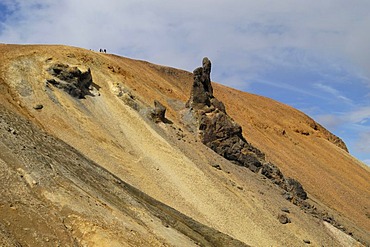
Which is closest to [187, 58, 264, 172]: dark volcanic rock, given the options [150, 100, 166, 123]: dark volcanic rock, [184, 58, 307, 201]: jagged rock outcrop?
[184, 58, 307, 201]: jagged rock outcrop

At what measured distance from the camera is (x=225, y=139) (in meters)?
32.7

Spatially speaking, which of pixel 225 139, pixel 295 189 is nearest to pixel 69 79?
pixel 225 139

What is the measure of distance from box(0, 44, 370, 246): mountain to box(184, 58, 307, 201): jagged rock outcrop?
Answer: 8 cm

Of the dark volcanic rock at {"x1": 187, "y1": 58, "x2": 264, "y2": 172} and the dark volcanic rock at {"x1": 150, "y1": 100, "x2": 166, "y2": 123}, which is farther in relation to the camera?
the dark volcanic rock at {"x1": 187, "y1": 58, "x2": 264, "y2": 172}

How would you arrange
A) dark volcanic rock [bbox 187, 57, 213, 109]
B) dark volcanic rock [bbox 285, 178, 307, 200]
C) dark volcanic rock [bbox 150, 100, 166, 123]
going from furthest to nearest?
dark volcanic rock [bbox 187, 57, 213, 109]
dark volcanic rock [bbox 285, 178, 307, 200]
dark volcanic rock [bbox 150, 100, 166, 123]

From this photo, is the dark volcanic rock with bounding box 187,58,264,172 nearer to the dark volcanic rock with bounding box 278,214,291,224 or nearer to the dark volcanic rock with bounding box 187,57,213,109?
the dark volcanic rock with bounding box 187,57,213,109

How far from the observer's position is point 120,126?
27.2 m

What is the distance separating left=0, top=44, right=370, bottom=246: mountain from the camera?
14445 mm

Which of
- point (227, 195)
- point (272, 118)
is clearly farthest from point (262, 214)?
point (272, 118)

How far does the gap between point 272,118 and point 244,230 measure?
3268cm

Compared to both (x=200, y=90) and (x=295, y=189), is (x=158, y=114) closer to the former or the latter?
(x=200, y=90)

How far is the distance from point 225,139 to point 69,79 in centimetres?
1215

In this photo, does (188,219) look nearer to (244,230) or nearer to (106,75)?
(244,230)

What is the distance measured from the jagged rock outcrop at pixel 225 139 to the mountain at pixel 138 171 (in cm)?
8
